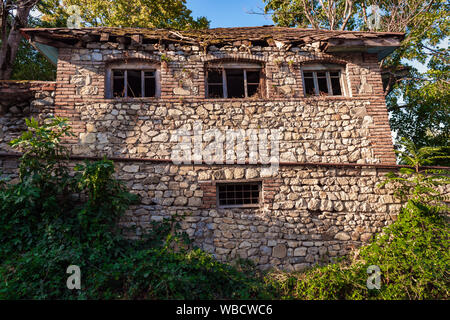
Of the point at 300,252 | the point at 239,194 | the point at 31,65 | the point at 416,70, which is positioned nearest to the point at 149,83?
the point at 239,194

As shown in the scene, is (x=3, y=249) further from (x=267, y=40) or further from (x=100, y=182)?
(x=267, y=40)

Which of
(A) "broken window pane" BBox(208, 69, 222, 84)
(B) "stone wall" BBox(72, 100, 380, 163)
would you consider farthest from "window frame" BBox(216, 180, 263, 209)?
(A) "broken window pane" BBox(208, 69, 222, 84)

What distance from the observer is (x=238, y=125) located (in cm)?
714

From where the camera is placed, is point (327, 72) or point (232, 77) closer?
point (327, 72)

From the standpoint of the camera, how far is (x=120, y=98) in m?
7.12

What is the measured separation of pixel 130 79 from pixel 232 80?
274 cm

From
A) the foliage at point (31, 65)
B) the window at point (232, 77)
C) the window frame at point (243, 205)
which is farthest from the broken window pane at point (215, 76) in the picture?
the foliage at point (31, 65)

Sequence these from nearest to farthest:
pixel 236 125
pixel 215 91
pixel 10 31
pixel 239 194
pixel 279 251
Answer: pixel 279 251 < pixel 239 194 < pixel 236 125 < pixel 215 91 < pixel 10 31

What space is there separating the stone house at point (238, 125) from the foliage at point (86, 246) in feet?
1.92

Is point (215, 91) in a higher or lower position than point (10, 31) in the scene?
lower

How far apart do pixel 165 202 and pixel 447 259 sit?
582 centimetres

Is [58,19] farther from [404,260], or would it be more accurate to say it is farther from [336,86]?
[404,260]

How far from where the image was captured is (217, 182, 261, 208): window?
268 inches

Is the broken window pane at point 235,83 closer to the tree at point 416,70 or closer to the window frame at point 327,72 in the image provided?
the window frame at point 327,72
